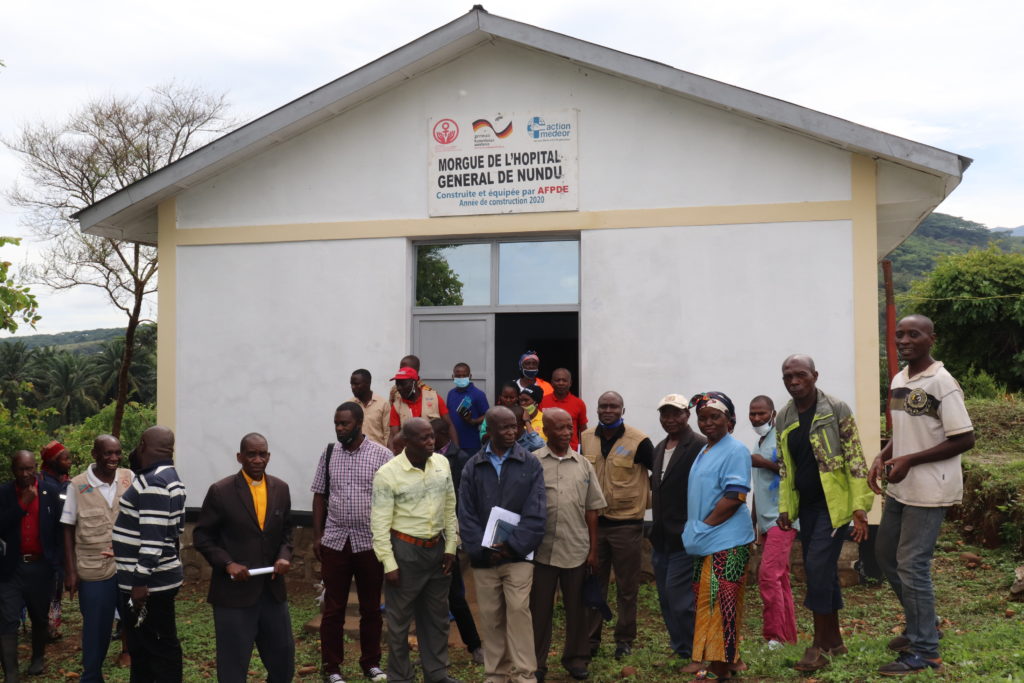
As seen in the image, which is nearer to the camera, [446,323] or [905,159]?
[905,159]

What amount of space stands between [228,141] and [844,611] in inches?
287

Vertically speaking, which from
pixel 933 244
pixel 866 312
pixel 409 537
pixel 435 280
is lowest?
pixel 409 537

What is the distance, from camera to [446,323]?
9.52 m

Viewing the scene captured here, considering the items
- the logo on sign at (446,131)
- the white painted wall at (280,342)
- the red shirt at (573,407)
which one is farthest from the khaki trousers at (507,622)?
the logo on sign at (446,131)

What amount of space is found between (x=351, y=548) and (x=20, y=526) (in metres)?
2.38

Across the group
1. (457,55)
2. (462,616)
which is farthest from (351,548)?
(457,55)

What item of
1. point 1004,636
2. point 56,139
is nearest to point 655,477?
point 1004,636

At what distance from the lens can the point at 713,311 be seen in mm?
8648

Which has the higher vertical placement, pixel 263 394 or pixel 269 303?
pixel 269 303

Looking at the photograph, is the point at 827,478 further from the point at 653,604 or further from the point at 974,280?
the point at 974,280

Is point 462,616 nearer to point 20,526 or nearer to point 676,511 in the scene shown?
point 676,511

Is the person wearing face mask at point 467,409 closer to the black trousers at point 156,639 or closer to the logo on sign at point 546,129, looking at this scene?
the logo on sign at point 546,129

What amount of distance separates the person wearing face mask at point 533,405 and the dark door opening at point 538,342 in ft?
6.33

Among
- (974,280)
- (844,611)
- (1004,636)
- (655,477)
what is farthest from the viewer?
(974,280)
